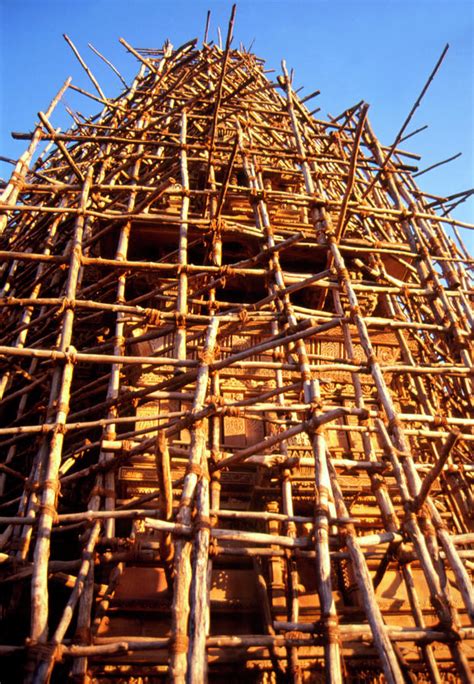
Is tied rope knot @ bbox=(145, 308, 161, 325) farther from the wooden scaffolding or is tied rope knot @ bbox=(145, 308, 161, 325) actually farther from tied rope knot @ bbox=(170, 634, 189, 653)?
tied rope knot @ bbox=(170, 634, 189, 653)

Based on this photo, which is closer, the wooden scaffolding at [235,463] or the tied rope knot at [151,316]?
the wooden scaffolding at [235,463]

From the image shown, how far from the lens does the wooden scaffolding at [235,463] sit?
12.4 ft

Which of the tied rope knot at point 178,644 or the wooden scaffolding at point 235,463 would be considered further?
the wooden scaffolding at point 235,463

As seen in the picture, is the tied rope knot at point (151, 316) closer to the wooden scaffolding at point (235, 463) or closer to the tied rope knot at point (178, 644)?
the wooden scaffolding at point (235, 463)

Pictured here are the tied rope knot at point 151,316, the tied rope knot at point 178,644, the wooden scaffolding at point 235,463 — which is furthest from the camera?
the tied rope knot at point 151,316

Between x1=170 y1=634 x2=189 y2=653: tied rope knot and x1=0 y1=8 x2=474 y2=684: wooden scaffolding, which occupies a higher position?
x1=0 y1=8 x2=474 y2=684: wooden scaffolding

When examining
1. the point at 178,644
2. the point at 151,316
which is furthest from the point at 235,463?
the point at 151,316

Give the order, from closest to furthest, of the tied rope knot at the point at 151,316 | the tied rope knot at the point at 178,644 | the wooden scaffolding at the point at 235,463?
the tied rope knot at the point at 178,644
the wooden scaffolding at the point at 235,463
the tied rope knot at the point at 151,316

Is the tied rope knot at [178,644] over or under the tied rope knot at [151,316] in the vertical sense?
under

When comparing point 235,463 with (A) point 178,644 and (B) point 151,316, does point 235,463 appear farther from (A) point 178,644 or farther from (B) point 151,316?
(B) point 151,316

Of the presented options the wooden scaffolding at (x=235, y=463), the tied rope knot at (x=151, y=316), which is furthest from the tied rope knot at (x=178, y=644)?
the tied rope knot at (x=151, y=316)

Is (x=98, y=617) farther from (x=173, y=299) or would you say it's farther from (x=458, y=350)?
(x=458, y=350)

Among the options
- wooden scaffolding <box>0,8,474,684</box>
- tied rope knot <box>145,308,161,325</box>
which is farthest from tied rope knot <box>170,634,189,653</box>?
tied rope knot <box>145,308,161,325</box>

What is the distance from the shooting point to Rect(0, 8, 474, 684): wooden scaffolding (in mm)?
3789
